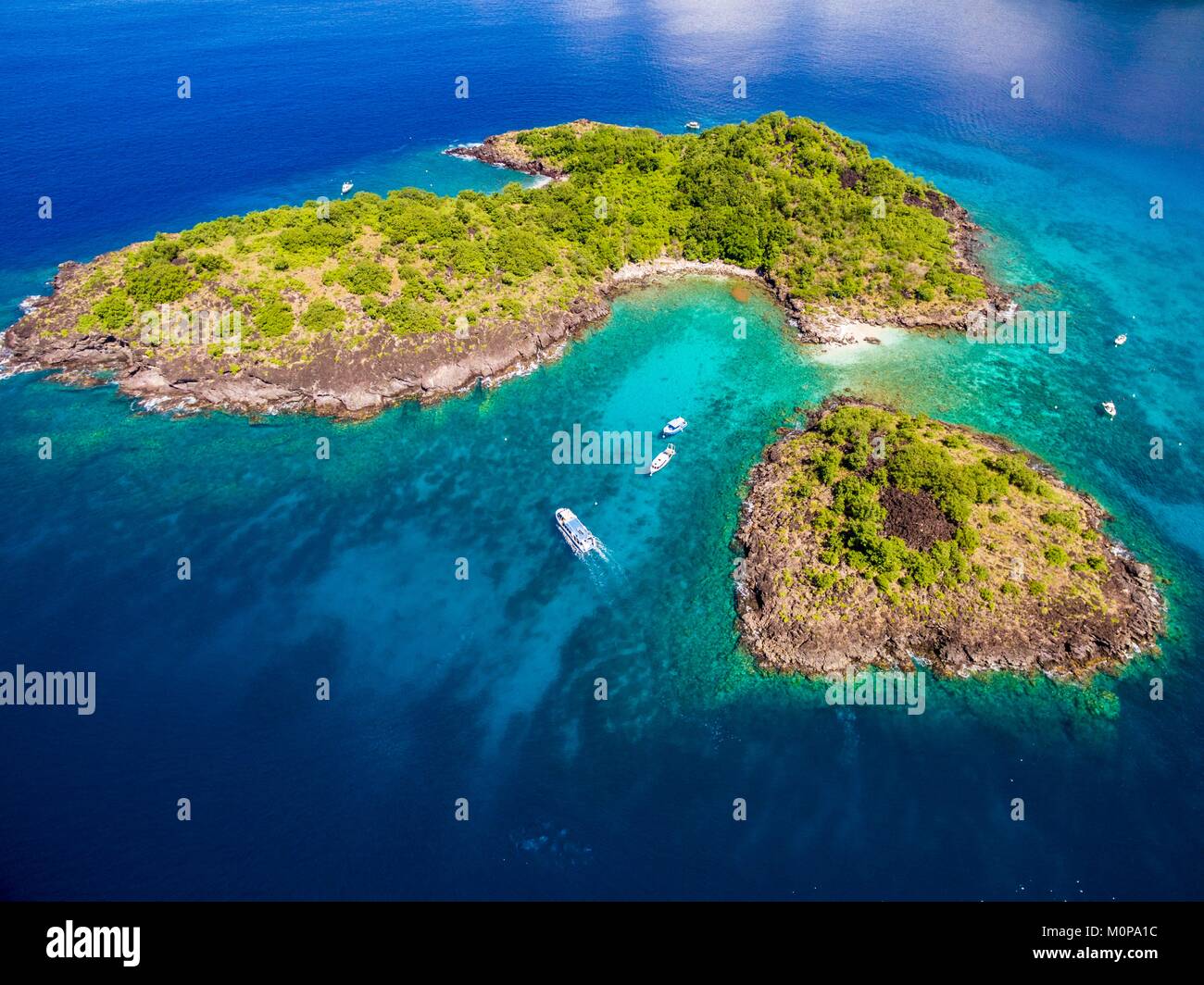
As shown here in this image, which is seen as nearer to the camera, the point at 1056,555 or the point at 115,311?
the point at 1056,555

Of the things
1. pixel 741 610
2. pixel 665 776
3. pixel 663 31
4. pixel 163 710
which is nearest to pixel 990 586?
pixel 741 610

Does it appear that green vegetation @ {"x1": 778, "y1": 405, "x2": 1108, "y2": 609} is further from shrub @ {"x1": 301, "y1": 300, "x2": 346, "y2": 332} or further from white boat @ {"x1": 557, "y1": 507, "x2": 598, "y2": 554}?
shrub @ {"x1": 301, "y1": 300, "x2": 346, "y2": 332}

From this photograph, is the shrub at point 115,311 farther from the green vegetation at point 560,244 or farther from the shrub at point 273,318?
the shrub at point 273,318

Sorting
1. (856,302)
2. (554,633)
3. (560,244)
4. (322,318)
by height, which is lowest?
(554,633)

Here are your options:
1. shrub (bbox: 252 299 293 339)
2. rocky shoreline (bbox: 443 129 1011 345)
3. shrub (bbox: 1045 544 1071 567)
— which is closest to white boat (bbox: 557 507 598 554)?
shrub (bbox: 1045 544 1071 567)

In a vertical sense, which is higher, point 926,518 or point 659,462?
point 659,462

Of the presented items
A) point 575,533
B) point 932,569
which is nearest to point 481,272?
point 575,533

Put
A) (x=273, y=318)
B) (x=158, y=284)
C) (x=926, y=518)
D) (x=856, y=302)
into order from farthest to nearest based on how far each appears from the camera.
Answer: (x=856, y=302) → (x=158, y=284) → (x=273, y=318) → (x=926, y=518)

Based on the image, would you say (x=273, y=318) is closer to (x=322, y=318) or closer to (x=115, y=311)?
(x=322, y=318)
